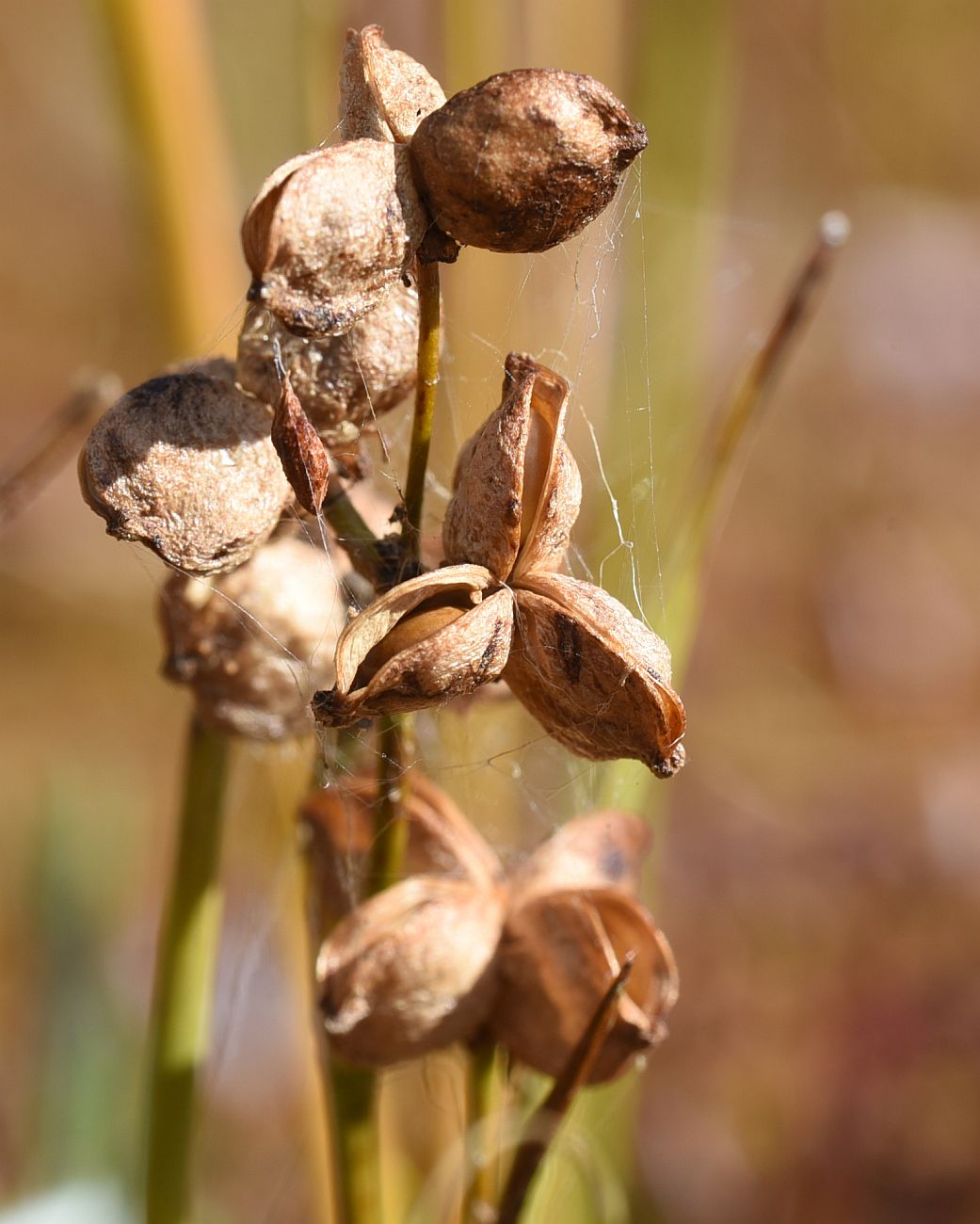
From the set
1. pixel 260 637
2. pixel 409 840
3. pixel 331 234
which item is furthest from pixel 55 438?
pixel 331 234

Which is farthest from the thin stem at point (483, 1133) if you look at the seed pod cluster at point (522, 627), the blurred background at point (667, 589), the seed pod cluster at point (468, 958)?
the seed pod cluster at point (522, 627)

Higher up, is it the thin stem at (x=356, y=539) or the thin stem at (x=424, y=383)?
the thin stem at (x=424, y=383)

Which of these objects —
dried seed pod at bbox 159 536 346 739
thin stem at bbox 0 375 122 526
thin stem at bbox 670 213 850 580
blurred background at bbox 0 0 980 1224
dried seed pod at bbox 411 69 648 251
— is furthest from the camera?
blurred background at bbox 0 0 980 1224

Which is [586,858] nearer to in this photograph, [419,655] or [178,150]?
[419,655]

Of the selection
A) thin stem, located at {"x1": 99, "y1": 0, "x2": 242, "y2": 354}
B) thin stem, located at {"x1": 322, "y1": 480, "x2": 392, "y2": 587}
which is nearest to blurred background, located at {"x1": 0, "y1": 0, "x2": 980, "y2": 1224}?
thin stem, located at {"x1": 99, "y1": 0, "x2": 242, "y2": 354}

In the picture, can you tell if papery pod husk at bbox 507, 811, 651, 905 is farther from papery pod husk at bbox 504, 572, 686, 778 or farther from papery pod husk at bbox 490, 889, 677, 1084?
papery pod husk at bbox 504, 572, 686, 778

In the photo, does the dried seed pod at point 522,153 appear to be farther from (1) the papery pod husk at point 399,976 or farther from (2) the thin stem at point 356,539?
(1) the papery pod husk at point 399,976

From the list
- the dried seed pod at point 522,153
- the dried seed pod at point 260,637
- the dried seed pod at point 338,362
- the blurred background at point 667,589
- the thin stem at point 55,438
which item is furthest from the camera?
the blurred background at point 667,589

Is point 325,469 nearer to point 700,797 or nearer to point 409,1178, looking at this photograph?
point 409,1178
